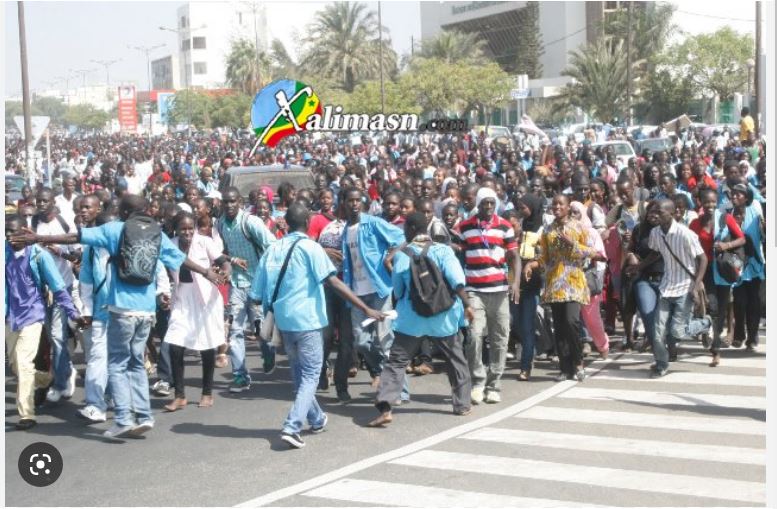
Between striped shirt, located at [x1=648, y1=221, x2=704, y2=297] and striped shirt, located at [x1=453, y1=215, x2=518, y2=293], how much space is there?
4.67ft

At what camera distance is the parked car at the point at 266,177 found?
1797cm

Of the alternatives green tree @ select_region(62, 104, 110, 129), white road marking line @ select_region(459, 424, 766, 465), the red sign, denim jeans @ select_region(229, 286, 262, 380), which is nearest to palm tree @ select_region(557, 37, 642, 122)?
the red sign

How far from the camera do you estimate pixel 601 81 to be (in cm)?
5691

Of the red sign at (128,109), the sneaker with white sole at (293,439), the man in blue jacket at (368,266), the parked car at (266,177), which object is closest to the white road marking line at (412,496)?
the sneaker with white sole at (293,439)

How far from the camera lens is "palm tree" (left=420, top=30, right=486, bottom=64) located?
60969 millimetres

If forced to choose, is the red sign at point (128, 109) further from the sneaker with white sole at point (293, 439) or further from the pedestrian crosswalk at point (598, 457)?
the sneaker with white sole at point (293, 439)

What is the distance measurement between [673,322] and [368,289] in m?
2.67

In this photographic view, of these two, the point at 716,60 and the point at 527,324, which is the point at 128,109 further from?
the point at 527,324

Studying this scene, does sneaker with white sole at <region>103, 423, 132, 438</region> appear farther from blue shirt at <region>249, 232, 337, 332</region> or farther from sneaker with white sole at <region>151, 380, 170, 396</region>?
sneaker with white sole at <region>151, 380, 170, 396</region>

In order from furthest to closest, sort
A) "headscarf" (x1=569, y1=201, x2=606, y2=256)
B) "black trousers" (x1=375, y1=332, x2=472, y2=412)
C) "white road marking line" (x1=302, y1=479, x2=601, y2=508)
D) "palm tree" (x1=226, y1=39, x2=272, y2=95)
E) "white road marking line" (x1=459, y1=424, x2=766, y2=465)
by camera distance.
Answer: "palm tree" (x1=226, y1=39, x2=272, y2=95) < "headscarf" (x1=569, y1=201, x2=606, y2=256) < "black trousers" (x1=375, y1=332, x2=472, y2=412) < "white road marking line" (x1=459, y1=424, x2=766, y2=465) < "white road marking line" (x1=302, y1=479, x2=601, y2=508)

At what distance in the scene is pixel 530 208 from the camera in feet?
36.7

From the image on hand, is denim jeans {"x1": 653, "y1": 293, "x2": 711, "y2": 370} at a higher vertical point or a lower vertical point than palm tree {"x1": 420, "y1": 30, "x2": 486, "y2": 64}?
lower

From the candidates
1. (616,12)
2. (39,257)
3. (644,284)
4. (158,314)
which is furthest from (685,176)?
(616,12)

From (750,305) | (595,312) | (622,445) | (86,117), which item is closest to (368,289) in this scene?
(595,312)
